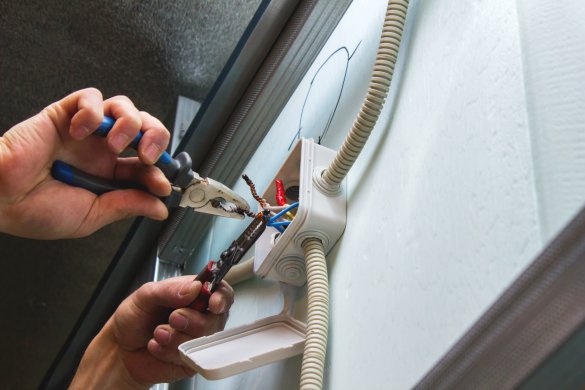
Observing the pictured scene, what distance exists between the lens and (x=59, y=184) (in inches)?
35.1

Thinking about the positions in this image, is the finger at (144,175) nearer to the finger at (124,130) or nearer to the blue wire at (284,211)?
the finger at (124,130)

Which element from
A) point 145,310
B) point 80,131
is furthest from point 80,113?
point 145,310

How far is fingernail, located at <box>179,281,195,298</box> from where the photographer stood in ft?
2.98

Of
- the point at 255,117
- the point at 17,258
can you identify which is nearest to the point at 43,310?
the point at 17,258

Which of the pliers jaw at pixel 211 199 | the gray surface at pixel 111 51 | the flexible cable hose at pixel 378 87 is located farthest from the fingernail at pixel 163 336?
the gray surface at pixel 111 51

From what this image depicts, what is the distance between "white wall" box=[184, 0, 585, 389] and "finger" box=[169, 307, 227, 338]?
0.17 meters

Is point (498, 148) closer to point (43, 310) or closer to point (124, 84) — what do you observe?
point (124, 84)

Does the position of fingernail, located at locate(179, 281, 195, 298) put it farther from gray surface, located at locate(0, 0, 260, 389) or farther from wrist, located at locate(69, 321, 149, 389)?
gray surface, located at locate(0, 0, 260, 389)

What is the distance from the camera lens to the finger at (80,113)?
766 millimetres

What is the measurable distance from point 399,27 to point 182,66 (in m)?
1.10

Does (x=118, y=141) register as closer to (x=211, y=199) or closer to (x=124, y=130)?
(x=124, y=130)

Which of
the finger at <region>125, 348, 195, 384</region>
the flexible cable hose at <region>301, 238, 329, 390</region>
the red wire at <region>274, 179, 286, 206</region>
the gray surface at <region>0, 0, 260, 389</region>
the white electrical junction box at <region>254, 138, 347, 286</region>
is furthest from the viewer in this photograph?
the gray surface at <region>0, 0, 260, 389</region>

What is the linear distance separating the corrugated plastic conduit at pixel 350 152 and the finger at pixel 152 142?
0.26 meters

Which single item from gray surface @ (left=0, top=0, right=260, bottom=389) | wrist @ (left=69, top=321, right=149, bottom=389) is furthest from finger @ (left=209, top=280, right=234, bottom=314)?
gray surface @ (left=0, top=0, right=260, bottom=389)
